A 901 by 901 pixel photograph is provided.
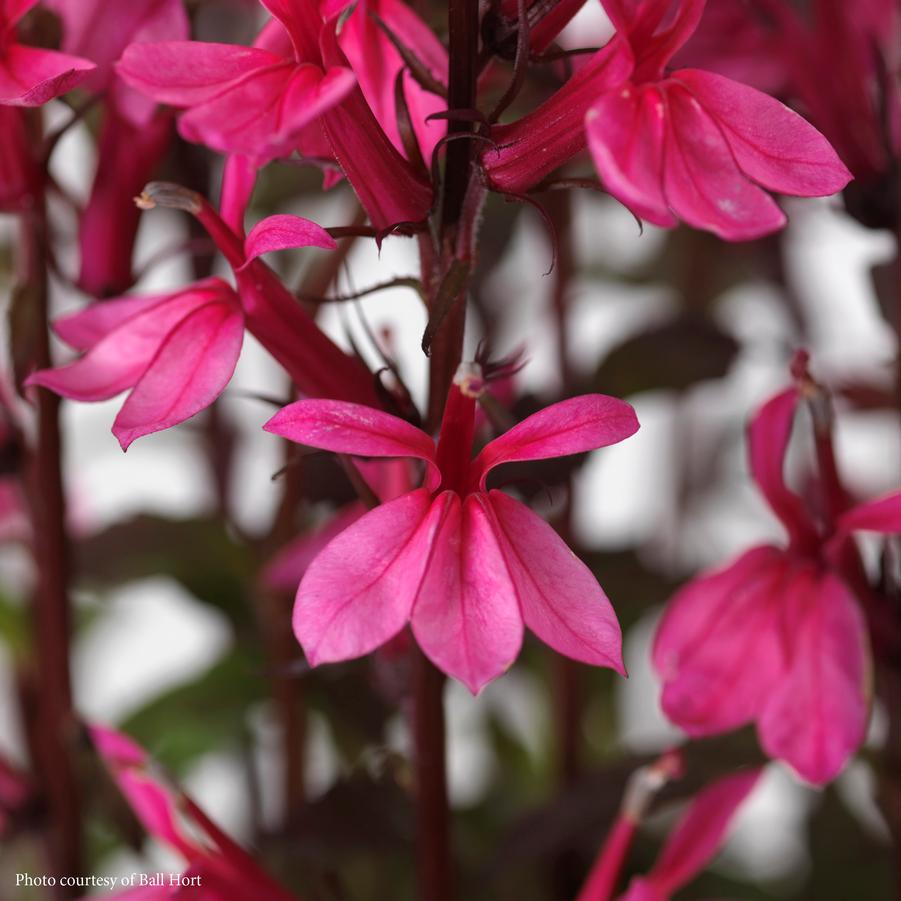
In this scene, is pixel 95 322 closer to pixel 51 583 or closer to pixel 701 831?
pixel 51 583

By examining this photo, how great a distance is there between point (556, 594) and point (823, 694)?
0.47 ft

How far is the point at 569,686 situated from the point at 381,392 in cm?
33

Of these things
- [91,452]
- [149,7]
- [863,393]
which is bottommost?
[91,452]

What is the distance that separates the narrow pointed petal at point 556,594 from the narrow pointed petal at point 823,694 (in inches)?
4.9


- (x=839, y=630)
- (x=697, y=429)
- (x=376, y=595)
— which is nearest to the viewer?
(x=376, y=595)

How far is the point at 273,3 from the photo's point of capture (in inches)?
13.2

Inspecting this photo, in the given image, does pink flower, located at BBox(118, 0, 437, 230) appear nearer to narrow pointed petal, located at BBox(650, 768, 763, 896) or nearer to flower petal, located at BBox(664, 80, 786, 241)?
flower petal, located at BBox(664, 80, 786, 241)

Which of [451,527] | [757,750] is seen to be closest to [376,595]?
[451,527]

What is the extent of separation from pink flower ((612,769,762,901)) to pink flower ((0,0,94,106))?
35 cm

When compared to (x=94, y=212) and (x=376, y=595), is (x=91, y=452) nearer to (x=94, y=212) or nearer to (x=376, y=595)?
(x=94, y=212)

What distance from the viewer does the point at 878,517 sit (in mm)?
420

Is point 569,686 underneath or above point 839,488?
underneath

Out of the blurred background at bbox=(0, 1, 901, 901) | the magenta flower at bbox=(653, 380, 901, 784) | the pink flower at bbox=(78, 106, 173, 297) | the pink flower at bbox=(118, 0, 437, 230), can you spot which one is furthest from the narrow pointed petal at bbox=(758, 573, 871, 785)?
the pink flower at bbox=(78, 106, 173, 297)

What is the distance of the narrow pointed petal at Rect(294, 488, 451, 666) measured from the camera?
0.31m
